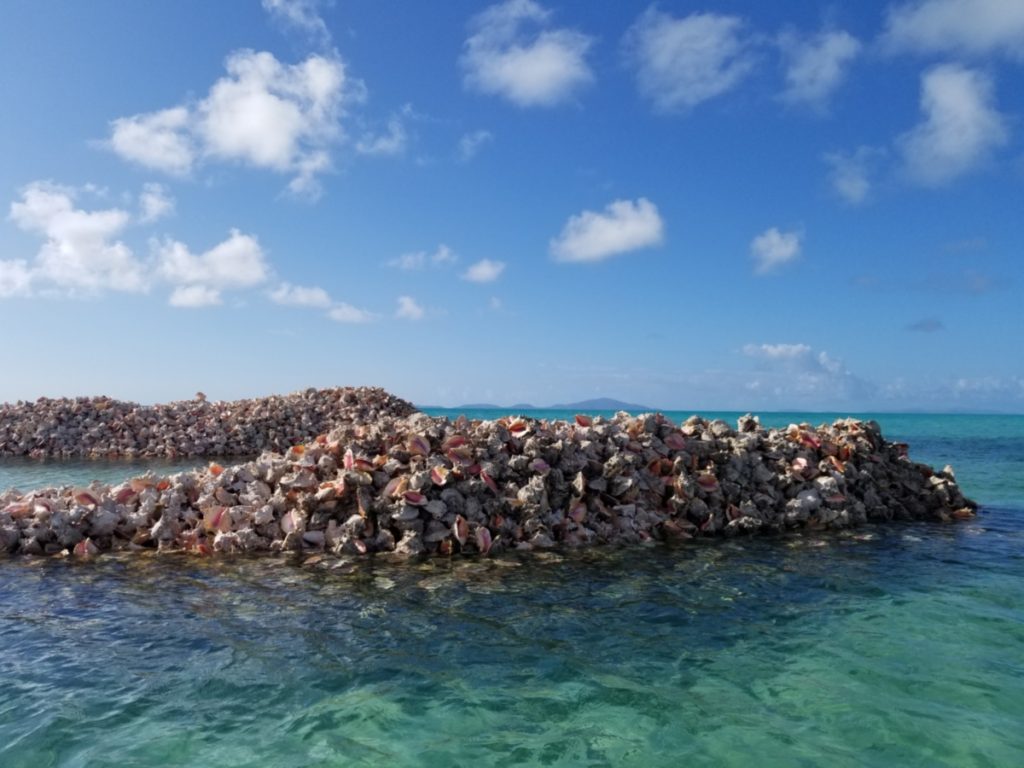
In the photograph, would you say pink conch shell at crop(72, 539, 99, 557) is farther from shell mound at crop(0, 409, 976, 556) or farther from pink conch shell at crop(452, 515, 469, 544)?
pink conch shell at crop(452, 515, 469, 544)

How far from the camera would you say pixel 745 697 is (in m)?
4.50

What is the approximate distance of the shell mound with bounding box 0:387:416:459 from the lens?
2433 centimetres

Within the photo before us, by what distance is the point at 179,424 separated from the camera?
25.7 m

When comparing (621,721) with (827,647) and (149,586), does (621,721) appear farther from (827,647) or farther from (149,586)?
(149,586)

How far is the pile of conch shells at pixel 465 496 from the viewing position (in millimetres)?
8836

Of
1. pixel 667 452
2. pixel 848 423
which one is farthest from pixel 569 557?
pixel 848 423

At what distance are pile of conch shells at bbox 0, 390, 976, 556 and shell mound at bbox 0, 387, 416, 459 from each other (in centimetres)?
1421

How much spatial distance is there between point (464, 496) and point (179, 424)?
66.0 feet


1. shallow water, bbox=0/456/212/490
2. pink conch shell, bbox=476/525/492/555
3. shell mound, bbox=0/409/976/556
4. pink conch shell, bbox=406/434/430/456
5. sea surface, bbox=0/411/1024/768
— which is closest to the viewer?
sea surface, bbox=0/411/1024/768

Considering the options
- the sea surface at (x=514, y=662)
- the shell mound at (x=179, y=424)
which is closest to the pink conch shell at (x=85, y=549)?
the sea surface at (x=514, y=662)

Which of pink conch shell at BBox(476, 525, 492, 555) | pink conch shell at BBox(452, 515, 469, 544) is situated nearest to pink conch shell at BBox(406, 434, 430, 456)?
pink conch shell at BBox(452, 515, 469, 544)

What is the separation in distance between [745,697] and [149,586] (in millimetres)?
5937

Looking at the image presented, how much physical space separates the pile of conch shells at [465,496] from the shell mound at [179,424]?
46.6 ft

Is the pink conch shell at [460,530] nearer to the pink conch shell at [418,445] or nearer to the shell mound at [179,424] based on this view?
the pink conch shell at [418,445]
